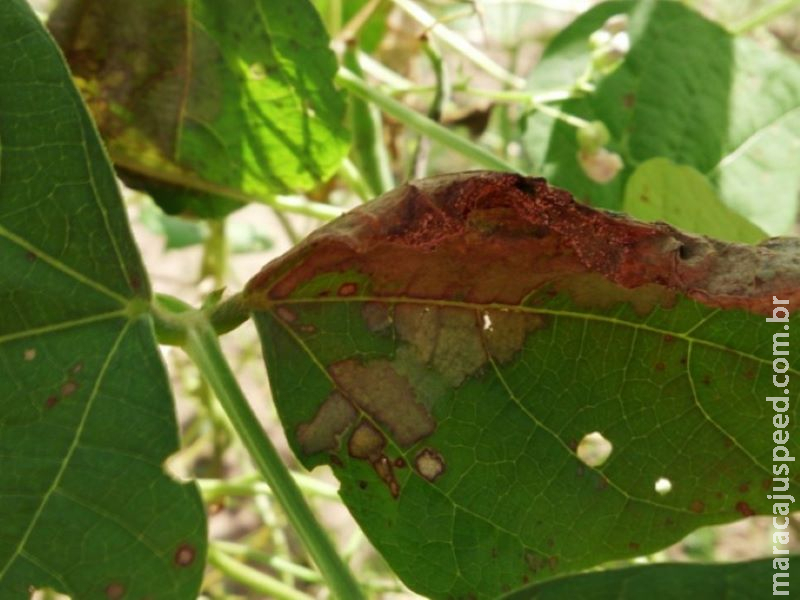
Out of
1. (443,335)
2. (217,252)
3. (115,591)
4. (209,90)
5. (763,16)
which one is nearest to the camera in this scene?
(115,591)

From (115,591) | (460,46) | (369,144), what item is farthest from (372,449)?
(460,46)

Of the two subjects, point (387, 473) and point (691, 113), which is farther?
point (691, 113)

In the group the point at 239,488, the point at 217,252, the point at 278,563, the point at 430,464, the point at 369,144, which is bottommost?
Answer: the point at 278,563

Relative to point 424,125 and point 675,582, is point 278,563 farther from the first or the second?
point 675,582

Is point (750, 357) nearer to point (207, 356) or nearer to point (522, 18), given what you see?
point (207, 356)

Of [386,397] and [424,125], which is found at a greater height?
[424,125]

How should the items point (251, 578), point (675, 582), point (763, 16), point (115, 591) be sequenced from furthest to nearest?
1. point (763, 16)
2. point (251, 578)
3. point (115, 591)
4. point (675, 582)

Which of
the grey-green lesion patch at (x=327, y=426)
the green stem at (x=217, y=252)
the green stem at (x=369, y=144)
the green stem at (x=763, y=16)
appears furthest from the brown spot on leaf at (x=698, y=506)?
the green stem at (x=217, y=252)
